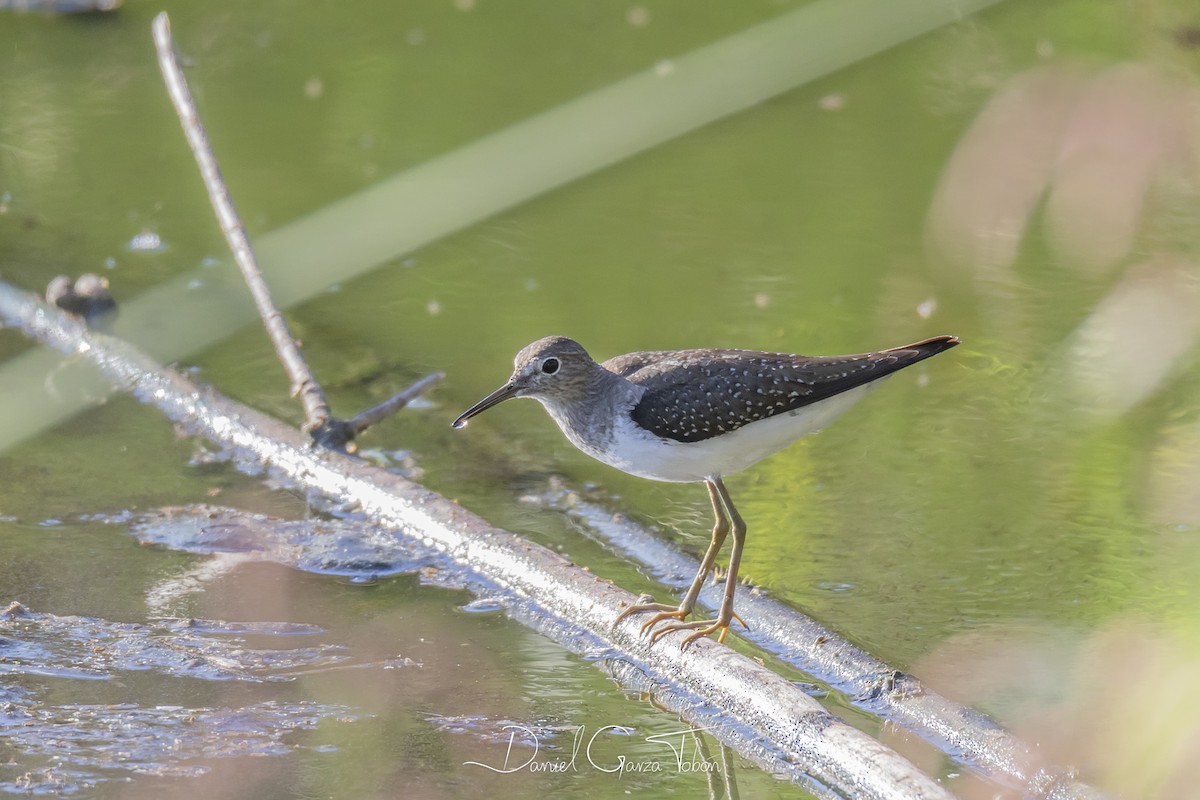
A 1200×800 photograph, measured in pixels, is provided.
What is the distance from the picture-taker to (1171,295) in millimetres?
2619

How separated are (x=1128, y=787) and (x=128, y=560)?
4281 millimetres

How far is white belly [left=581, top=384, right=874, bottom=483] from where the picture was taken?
4984 millimetres

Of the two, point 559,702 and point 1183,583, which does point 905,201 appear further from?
point 559,702

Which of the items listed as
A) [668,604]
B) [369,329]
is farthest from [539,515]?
[369,329]

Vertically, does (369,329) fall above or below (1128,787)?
below

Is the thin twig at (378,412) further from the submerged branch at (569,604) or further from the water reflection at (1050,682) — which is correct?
the water reflection at (1050,682)

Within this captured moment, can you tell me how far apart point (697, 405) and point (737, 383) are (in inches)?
7.1

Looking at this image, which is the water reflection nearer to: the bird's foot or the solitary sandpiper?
the bird's foot

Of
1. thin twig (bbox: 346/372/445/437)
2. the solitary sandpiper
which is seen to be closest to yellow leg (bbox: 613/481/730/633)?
the solitary sandpiper

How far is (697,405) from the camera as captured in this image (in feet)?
16.4

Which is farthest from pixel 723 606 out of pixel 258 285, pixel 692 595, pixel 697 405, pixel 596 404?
pixel 258 285

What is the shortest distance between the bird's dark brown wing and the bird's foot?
631 millimetres

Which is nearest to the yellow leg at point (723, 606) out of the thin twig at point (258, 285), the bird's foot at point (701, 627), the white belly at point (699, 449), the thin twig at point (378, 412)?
the bird's foot at point (701, 627)

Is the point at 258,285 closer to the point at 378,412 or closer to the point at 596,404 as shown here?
the point at 378,412
